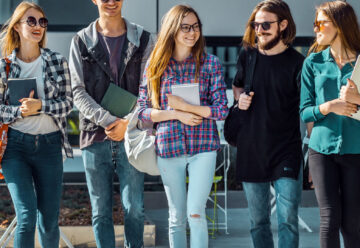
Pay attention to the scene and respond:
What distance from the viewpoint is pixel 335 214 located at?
397 cm

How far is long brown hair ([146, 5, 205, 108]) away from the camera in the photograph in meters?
4.29

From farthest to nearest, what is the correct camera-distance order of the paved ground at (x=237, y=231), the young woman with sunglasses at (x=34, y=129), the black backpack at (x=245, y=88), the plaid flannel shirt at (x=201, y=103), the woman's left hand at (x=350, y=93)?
the paved ground at (x=237, y=231), the black backpack at (x=245, y=88), the young woman with sunglasses at (x=34, y=129), the plaid flannel shirt at (x=201, y=103), the woman's left hand at (x=350, y=93)

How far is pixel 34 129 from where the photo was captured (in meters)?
4.45

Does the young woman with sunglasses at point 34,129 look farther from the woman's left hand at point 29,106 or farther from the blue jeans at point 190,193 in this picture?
the blue jeans at point 190,193

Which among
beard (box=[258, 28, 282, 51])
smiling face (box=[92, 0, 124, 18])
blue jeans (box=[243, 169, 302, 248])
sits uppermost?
smiling face (box=[92, 0, 124, 18])

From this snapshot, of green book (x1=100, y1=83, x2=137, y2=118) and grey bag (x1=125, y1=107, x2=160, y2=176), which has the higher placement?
green book (x1=100, y1=83, x2=137, y2=118)

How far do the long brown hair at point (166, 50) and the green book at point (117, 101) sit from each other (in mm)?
294

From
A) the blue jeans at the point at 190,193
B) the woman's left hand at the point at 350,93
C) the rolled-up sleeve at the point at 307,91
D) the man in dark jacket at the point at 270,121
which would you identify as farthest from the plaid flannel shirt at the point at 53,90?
the woman's left hand at the point at 350,93

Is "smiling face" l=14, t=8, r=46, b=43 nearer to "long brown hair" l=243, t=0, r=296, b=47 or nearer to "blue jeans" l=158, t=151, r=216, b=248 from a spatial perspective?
"blue jeans" l=158, t=151, r=216, b=248

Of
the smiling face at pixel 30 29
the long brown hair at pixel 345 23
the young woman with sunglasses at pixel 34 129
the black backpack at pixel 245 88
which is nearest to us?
the long brown hair at pixel 345 23

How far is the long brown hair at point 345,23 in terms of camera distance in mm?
4062

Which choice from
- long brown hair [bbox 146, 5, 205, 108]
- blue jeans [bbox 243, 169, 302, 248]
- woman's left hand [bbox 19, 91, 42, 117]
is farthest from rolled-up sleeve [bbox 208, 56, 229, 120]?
woman's left hand [bbox 19, 91, 42, 117]

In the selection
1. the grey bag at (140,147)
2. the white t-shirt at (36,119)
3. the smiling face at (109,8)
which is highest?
the smiling face at (109,8)

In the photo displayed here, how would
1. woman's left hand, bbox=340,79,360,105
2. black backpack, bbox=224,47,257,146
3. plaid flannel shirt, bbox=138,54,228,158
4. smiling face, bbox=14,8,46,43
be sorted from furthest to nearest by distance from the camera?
smiling face, bbox=14,8,46,43
black backpack, bbox=224,47,257,146
plaid flannel shirt, bbox=138,54,228,158
woman's left hand, bbox=340,79,360,105
